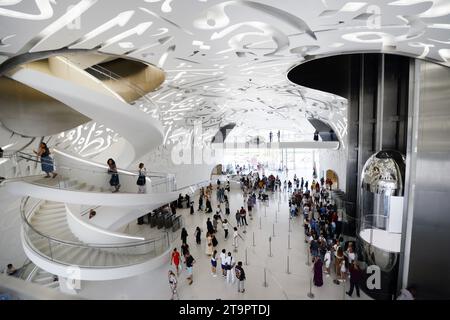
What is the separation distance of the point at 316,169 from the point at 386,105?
21.6 m

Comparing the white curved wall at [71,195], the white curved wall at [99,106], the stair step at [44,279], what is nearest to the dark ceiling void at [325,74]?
the white curved wall at [99,106]

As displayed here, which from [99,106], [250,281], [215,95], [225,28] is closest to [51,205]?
[99,106]

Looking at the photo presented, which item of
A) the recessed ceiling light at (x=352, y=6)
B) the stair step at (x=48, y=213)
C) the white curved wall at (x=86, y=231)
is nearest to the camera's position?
the recessed ceiling light at (x=352, y=6)

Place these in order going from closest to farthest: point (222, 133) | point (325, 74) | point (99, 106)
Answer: point (99, 106), point (325, 74), point (222, 133)

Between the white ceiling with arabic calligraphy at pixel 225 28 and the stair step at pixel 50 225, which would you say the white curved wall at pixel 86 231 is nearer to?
the stair step at pixel 50 225

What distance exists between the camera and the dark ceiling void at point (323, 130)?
20.8m

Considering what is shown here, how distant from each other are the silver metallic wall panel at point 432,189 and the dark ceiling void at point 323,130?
16.6m

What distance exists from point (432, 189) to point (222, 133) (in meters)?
23.5

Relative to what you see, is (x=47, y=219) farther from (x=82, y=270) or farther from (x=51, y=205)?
(x=82, y=270)

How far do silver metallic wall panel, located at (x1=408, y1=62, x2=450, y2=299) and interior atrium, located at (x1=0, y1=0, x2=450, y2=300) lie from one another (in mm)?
21

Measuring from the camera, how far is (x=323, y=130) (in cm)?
2167

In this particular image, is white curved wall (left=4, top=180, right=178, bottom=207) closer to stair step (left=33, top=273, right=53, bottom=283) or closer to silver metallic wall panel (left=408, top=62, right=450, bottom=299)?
stair step (left=33, top=273, right=53, bottom=283)
